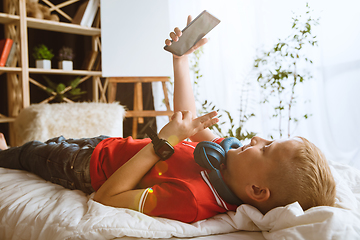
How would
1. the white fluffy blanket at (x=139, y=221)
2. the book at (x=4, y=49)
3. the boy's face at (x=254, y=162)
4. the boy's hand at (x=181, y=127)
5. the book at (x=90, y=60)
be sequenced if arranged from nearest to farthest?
1. the white fluffy blanket at (x=139, y=221)
2. the boy's face at (x=254, y=162)
3. the boy's hand at (x=181, y=127)
4. the book at (x=4, y=49)
5. the book at (x=90, y=60)

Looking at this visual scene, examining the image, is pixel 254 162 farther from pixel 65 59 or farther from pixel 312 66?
pixel 65 59

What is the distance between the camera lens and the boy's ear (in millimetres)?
737

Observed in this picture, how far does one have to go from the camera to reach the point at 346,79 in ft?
7.29

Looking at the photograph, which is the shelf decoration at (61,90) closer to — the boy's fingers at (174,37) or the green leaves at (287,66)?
the green leaves at (287,66)

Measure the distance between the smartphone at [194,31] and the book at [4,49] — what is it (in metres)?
2.18

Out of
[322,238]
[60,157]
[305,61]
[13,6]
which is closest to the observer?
[322,238]

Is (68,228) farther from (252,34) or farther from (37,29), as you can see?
(37,29)

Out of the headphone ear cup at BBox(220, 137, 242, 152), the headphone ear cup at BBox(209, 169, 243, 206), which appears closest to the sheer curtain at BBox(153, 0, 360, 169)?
the headphone ear cup at BBox(220, 137, 242, 152)

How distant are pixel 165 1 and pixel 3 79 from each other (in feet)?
6.30

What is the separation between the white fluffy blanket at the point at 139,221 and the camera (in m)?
0.61

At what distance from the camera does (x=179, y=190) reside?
0.77m

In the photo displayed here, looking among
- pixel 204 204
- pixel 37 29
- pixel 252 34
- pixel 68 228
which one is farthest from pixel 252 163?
pixel 37 29

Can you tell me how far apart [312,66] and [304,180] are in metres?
2.03

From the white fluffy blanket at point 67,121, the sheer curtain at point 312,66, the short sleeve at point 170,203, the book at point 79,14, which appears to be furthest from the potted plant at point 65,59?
the short sleeve at point 170,203
